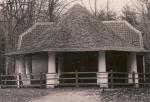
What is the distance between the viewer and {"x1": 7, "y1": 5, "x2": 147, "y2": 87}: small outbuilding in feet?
107

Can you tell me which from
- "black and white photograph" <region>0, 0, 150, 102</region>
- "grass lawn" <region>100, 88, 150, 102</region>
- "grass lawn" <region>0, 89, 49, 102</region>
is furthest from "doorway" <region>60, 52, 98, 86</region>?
"grass lawn" <region>100, 88, 150, 102</region>

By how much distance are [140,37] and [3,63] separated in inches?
987

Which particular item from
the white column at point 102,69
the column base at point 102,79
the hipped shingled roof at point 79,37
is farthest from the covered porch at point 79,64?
the column base at point 102,79

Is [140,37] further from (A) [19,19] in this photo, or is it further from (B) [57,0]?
(B) [57,0]

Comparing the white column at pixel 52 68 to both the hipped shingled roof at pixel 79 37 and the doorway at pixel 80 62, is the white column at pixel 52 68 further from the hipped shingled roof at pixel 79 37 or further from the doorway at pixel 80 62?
the doorway at pixel 80 62

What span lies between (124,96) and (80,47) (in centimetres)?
806

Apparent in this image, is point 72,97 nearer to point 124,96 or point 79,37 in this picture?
point 124,96

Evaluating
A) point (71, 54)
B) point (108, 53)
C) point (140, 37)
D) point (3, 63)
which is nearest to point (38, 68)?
point (71, 54)

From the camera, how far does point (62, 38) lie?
34.1 metres

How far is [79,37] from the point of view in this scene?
33.8 m

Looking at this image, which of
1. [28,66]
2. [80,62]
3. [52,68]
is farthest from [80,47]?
[28,66]

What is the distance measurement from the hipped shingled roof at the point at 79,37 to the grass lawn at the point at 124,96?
504cm

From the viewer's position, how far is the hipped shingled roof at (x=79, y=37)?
3281 cm

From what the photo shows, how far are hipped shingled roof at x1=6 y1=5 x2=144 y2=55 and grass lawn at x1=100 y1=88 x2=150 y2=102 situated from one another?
16.5ft
